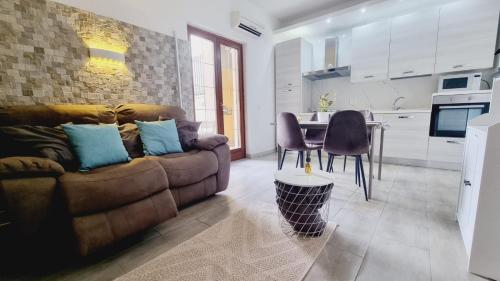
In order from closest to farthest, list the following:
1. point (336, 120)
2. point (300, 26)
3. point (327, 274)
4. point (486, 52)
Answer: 1. point (327, 274)
2. point (336, 120)
3. point (486, 52)
4. point (300, 26)

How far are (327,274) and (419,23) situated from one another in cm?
395

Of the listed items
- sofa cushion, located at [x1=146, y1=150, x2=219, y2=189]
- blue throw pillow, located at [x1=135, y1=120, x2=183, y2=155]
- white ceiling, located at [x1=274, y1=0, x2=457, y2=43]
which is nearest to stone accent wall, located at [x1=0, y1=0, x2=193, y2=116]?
blue throw pillow, located at [x1=135, y1=120, x2=183, y2=155]

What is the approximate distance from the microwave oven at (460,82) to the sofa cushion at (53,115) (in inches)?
179

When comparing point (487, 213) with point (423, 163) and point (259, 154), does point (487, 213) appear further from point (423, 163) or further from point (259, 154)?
point (259, 154)

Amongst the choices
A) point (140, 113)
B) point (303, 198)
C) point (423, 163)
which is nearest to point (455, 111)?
point (423, 163)

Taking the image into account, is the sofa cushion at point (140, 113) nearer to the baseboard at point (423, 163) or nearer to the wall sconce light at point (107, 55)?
the wall sconce light at point (107, 55)

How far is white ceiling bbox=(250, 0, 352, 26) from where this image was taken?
12.1 feet

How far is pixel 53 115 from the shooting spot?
1.60 meters

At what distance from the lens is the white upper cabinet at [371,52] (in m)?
3.48

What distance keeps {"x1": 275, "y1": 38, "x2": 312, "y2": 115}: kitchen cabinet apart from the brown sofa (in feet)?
9.76

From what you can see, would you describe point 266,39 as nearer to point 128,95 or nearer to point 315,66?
point 315,66

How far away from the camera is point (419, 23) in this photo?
3.16m

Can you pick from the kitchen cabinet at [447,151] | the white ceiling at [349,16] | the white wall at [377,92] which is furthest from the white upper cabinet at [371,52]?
the kitchen cabinet at [447,151]

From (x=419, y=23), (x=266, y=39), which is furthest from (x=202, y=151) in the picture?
(x=419, y=23)
